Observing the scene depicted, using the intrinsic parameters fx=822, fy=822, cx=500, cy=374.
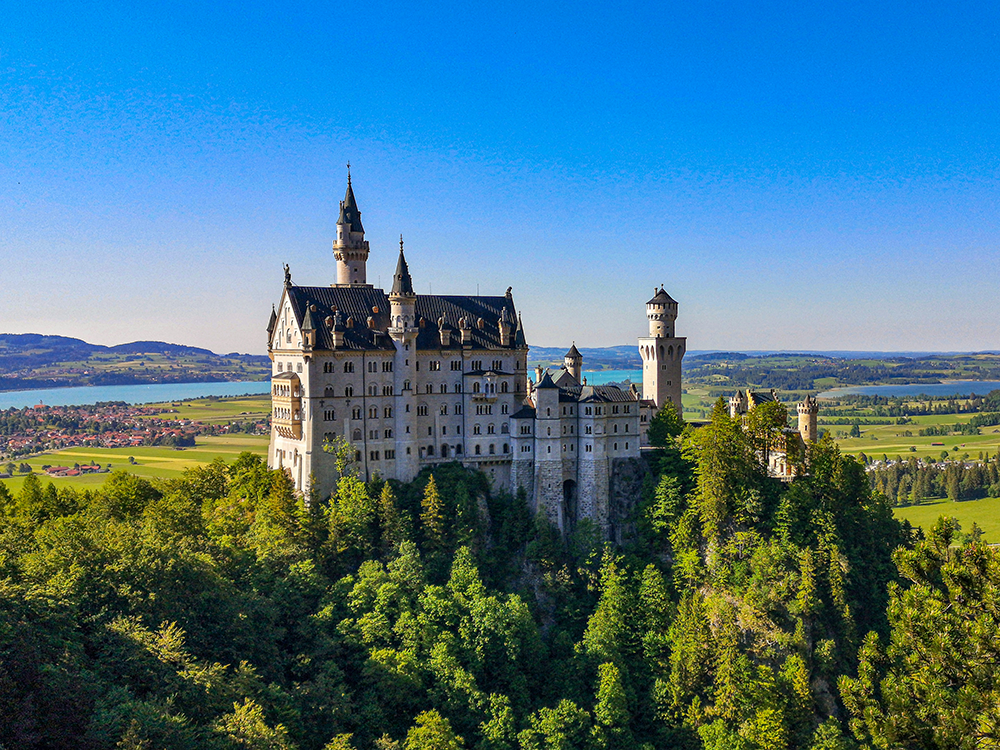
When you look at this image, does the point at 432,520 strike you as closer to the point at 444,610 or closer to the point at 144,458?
the point at 444,610

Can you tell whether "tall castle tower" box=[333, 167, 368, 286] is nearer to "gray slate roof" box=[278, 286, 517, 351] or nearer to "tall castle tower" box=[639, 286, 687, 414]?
"gray slate roof" box=[278, 286, 517, 351]

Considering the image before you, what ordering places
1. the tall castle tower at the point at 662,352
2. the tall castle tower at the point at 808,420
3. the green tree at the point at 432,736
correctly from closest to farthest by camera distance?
1. the green tree at the point at 432,736
2. the tall castle tower at the point at 808,420
3. the tall castle tower at the point at 662,352

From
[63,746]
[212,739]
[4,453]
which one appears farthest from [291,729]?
[4,453]

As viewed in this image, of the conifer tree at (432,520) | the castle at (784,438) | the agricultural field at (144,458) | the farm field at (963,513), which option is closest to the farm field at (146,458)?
the agricultural field at (144,458)

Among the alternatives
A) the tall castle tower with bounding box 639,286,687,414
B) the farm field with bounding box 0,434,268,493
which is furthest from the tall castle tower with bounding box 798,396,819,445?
the farm field with bounding box 0,434,268,493

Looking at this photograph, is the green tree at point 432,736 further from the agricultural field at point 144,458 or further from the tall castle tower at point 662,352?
the agricultural field at point 144,458

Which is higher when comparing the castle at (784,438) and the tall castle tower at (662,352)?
the tall castle tower at (662,352)
